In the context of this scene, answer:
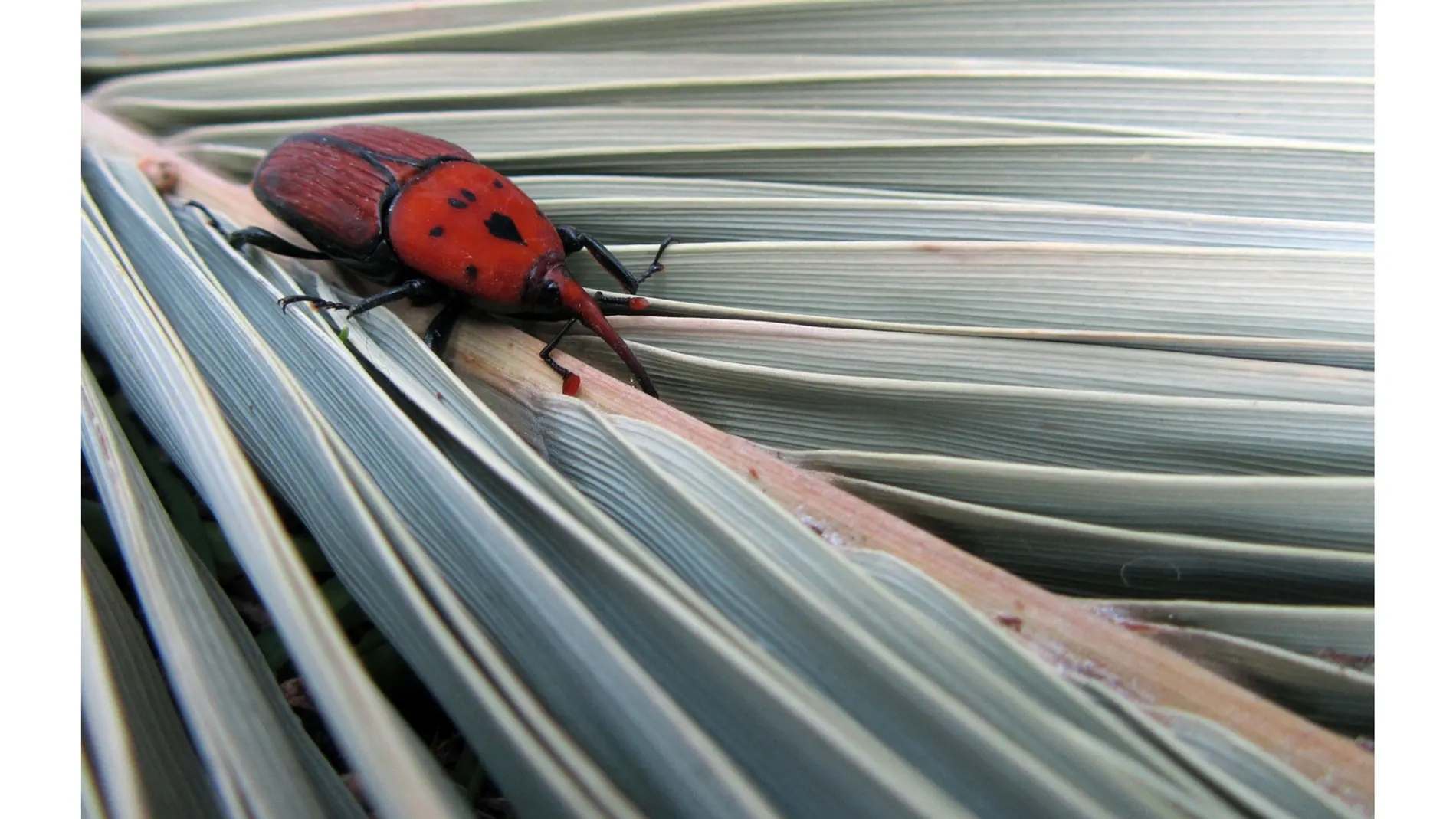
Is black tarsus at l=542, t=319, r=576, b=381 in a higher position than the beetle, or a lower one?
lower

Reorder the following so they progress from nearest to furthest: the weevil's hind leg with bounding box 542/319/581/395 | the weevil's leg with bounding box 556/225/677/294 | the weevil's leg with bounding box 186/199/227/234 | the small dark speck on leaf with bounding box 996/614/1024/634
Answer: the small dark speck on leaf with bounding box 996/614/1024/634 → the weevil's hind leg with bounding box 542/319/581/395 → the weevil's leg with bounding box 556/225/677/294 → the weevil's leg with bounding box 186/199/227/234

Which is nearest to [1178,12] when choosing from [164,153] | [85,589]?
[85,589]

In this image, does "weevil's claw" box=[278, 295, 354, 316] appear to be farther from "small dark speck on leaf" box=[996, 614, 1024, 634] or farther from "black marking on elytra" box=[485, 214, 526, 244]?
"small dark speck on leaf" box=[996, 614, 1024, 634]

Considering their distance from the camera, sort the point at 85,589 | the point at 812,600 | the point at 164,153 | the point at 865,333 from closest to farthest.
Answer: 1. the point at 812,600
2. the point at 85,589
3. the point at 865,333
4. the point at 164,153

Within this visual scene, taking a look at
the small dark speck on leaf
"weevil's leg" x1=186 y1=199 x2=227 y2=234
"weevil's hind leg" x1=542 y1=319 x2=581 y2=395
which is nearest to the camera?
the small dark speck on leaf

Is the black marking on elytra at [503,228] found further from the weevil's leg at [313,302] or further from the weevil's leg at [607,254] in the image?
the weevil's leg at [313,302]

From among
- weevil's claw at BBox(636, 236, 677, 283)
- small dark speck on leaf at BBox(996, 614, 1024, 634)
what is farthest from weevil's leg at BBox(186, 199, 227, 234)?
small dark speck on leaf at BBox(996, 614, 1024, 634)

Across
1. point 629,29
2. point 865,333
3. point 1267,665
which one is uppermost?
point 629,29

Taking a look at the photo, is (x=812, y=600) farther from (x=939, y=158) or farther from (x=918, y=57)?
(x=918, y=57)

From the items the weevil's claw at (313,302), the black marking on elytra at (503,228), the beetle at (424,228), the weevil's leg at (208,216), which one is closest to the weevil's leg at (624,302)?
the beetle at (424,228)
